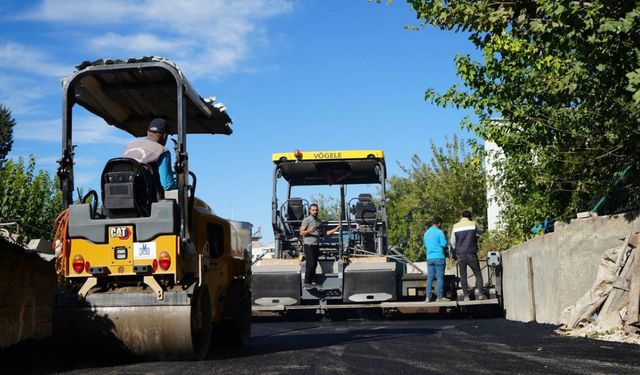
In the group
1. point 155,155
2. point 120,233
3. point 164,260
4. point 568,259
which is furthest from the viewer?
point 568,259

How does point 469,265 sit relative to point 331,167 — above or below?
below

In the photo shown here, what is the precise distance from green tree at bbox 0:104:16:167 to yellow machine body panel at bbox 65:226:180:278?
50280 mm

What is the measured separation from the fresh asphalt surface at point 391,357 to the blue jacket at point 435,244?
15.7 ft

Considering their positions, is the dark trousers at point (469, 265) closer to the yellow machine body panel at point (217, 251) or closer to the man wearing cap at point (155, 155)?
the yellow machine body panel at point (217, 251)

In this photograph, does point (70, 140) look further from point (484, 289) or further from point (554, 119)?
point (484, 289)

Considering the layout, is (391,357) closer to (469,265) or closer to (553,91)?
(553,91)

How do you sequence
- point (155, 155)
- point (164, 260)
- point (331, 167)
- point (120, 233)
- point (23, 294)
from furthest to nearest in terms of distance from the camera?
1. point (331, 167)
2. point (23, 294)
3. point (155, 155)
4. point (120, 233)
5. point (164, 260)

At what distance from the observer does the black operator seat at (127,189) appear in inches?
296

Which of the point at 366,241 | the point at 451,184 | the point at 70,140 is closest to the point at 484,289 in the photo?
the point at 366,241

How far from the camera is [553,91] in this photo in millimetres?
10391

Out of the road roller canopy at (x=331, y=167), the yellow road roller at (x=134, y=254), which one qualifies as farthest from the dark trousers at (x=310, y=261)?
the yellow road roller at (x=134, y=254)

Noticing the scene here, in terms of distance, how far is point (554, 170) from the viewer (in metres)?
13.3

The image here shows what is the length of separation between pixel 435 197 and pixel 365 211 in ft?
77.5

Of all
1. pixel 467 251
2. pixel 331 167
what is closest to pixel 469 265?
pixel 467 251
